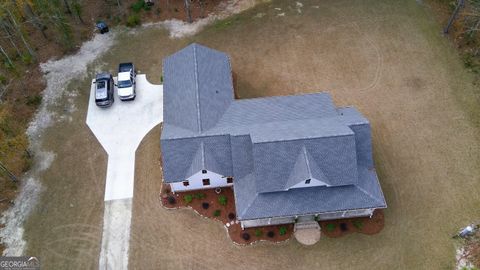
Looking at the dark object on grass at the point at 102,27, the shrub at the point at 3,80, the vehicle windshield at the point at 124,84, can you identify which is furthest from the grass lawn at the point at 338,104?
the shrub at the point at 3,80

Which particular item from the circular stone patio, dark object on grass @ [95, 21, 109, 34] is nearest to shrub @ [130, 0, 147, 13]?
dark object on grass @ [95, 21, 109, 34]

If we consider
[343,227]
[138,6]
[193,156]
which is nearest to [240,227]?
[193,156]

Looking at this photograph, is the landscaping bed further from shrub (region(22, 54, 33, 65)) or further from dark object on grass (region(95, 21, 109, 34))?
shrub (region(22, 54, 33, 65))

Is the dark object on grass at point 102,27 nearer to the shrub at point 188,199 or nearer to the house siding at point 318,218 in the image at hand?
the shrub at point 188,199

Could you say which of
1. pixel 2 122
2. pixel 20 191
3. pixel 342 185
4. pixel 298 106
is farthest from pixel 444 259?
pixel 2 122

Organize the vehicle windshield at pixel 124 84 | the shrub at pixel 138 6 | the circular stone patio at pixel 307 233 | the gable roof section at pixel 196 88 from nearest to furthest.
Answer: the circular stone patio at pixel 307 233 < the gable roof section at pixel 196 88 < the vehicle windshield at pixel 124 84 < the shrub at pixel 138 6

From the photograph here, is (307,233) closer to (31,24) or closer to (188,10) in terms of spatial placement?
(188,10)
